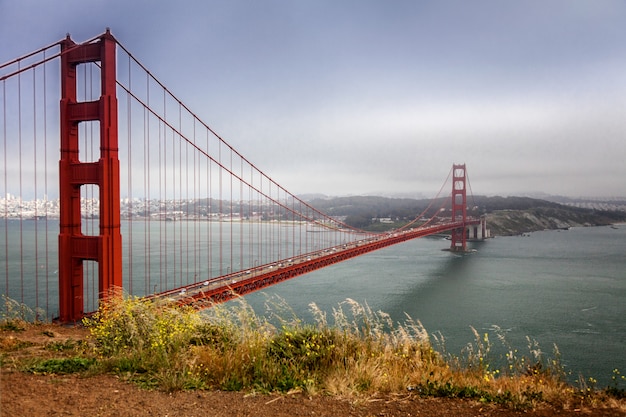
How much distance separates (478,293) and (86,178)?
21.4m

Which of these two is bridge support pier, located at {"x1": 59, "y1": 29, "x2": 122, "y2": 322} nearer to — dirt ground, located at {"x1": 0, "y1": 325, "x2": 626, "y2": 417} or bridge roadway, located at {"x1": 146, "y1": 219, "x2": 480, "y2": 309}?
bridge roadway, located at {"x1": 146, "y1": 219, "x2": 480, "y2": 309}

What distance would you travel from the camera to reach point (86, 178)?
9508mm

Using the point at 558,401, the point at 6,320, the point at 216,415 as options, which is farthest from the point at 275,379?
the point at 6,320

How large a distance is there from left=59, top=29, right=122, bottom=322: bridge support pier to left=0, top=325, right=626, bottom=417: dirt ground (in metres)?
6.41

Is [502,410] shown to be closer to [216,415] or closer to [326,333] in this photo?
[326,333]

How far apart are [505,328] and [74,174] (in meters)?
15.6

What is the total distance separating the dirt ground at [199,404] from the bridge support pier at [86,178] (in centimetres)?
641

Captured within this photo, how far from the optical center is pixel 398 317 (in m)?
19.5

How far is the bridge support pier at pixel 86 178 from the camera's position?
9312 mm

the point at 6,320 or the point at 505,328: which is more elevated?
the point at 6,320

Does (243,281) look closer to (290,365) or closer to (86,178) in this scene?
(86,178)

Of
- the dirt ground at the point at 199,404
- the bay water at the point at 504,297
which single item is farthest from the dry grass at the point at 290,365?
the bay water at the point at 504,297

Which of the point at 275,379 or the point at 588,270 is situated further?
the point at 588,270

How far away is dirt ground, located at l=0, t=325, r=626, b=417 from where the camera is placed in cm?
287
